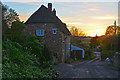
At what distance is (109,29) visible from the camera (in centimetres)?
3994

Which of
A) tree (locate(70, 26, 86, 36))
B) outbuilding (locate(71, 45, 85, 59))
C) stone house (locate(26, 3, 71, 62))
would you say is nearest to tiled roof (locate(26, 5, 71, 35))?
stone house (locate(26, 3, 71, 62))

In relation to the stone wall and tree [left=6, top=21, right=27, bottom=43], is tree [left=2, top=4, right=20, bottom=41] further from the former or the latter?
the stone wall

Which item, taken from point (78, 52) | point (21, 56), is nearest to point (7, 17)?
point (21, 56)

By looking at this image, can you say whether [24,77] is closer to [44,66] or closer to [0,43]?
[0,43]

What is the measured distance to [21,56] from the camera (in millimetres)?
12805

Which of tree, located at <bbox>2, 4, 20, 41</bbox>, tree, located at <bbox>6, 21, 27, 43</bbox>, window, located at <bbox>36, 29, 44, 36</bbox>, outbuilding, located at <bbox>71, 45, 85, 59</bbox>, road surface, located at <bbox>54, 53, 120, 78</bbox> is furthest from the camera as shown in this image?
outbuilding, located at <bbox>71, 45, 85, 59</bbox>

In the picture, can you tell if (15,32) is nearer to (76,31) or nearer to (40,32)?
(40,32)

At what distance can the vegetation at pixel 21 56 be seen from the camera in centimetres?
1012

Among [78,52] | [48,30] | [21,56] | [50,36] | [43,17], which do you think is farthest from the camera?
[78,52]

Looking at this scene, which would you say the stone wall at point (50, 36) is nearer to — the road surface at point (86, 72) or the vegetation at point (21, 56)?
the road surface at point (86, 72)

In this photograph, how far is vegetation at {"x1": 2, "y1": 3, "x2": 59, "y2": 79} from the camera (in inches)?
398

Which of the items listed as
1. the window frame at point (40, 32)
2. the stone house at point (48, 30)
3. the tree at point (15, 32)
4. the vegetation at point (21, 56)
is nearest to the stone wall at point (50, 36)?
the stone house at point (48, 30)

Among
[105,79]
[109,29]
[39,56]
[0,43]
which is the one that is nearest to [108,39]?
[109,29]

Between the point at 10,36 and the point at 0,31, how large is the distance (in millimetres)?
2522
